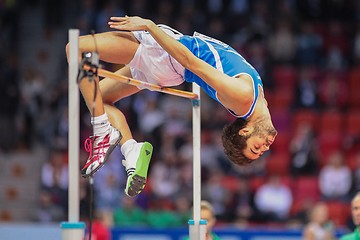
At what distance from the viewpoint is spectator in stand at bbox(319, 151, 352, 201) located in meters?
12.6

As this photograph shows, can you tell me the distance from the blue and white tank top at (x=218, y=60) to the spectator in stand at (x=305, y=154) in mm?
7080

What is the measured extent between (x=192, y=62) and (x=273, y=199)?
23.5ft

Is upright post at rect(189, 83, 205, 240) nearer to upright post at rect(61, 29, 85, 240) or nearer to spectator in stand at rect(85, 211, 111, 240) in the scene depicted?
upright post at rect(61, 29, 85, 240)

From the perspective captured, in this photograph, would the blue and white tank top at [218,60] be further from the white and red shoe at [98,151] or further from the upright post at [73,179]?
the upright post at [73,179]

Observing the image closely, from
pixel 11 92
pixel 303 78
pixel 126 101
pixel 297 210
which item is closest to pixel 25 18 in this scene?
pixel 11 92

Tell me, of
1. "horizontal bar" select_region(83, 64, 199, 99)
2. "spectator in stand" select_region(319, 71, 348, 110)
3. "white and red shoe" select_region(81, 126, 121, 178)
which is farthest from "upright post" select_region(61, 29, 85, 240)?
"spectator in stand" select_region(319, 71, 348, 110)

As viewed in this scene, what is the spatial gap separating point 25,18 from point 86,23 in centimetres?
163

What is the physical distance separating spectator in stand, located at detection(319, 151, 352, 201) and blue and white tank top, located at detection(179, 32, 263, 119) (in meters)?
6.80

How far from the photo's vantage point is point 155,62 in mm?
6219

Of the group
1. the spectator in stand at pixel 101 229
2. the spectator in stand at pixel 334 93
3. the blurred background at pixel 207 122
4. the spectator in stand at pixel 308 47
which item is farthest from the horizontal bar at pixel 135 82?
the spectator in stand at pixel 308 47

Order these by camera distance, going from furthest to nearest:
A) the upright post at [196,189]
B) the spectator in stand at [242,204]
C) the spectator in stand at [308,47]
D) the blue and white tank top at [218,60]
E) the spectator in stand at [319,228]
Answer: the spectator in stand at [308,47] → the spectator in stand at [242,204] → the spectator in stand at [319,228] → the upright post at [196,189] → the blue and white tank top at [218,60]

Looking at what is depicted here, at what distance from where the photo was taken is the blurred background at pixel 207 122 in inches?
494

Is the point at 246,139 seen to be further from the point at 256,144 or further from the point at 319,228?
the point at 319,228

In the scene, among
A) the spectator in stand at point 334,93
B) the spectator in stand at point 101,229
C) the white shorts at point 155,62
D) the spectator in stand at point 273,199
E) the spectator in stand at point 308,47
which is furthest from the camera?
the spectator in stand at point 308,47
